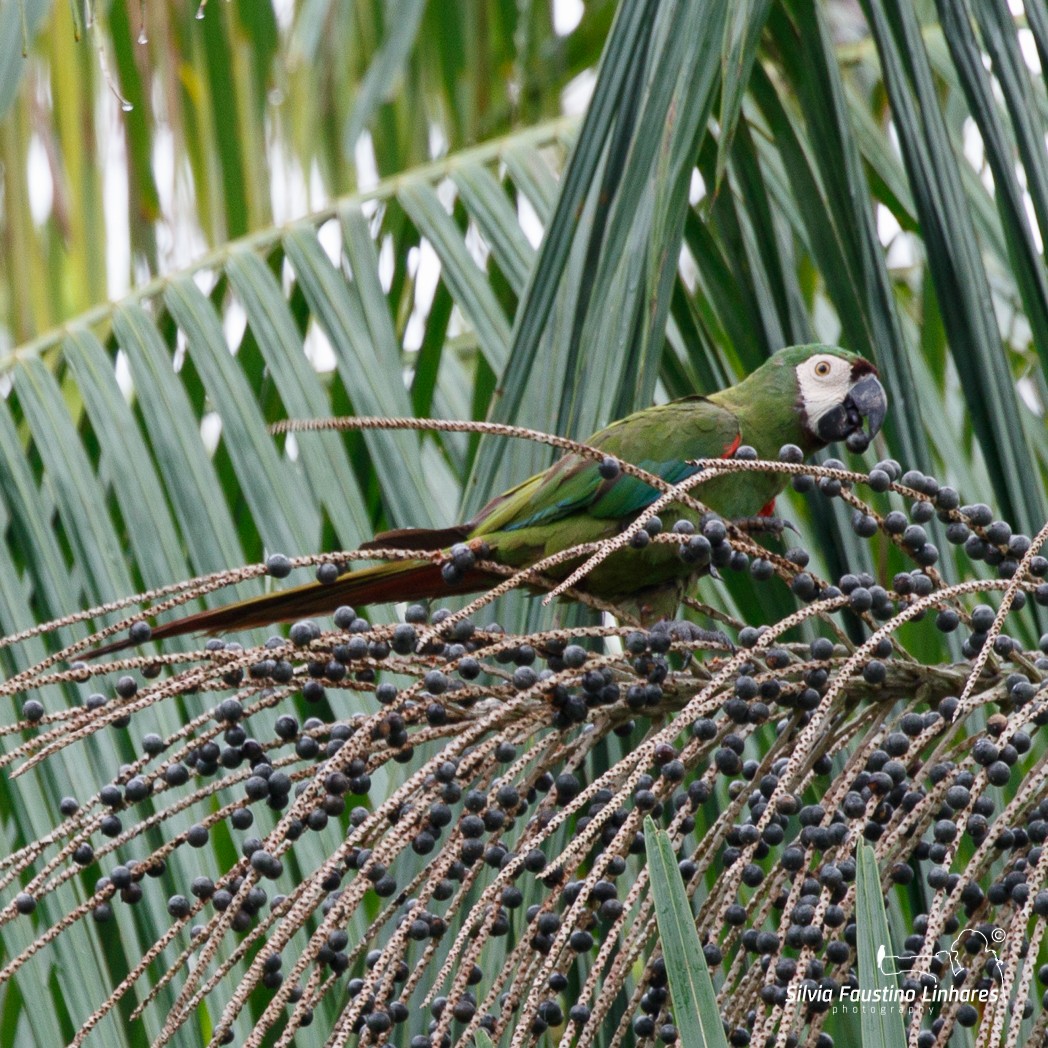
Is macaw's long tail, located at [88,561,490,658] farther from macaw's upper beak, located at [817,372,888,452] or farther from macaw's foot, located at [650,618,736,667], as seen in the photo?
macaw's upper beak, located at [817,372,888,452]

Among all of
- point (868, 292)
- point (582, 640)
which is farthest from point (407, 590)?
point (868, 292)

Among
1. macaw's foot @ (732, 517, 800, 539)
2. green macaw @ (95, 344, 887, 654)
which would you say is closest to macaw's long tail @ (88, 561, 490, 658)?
green macaw @ (95, 344, 887, 654)

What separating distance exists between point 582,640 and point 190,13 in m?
2.03

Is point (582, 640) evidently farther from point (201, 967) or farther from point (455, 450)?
point (201, 967)

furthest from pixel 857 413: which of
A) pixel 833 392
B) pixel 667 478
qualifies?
pixel 667 478

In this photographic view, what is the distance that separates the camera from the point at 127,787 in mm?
1356

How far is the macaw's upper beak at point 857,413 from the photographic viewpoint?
2590 mm

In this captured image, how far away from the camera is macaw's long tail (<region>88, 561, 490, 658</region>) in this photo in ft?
6.13

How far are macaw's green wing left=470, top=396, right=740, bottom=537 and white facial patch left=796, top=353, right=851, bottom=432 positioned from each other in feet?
0.53

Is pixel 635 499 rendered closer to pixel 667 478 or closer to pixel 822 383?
pixel 667 478

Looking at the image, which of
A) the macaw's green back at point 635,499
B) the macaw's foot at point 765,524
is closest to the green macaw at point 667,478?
the macaw's green back at point 635,499

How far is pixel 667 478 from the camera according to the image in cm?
247

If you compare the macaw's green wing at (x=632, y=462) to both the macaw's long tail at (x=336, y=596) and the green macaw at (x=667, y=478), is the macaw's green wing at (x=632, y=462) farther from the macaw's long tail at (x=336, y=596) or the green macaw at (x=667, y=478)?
the macaw's long tail at (x=336, y=596)

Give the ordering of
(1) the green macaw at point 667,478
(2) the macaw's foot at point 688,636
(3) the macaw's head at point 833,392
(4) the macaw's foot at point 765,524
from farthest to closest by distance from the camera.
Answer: (3) the macaw's head at point 833,392
(1) the green macaw at point 667,478
(4) the macaw's foot at point 765,524
(2) the macaw's foot at point 688,636
